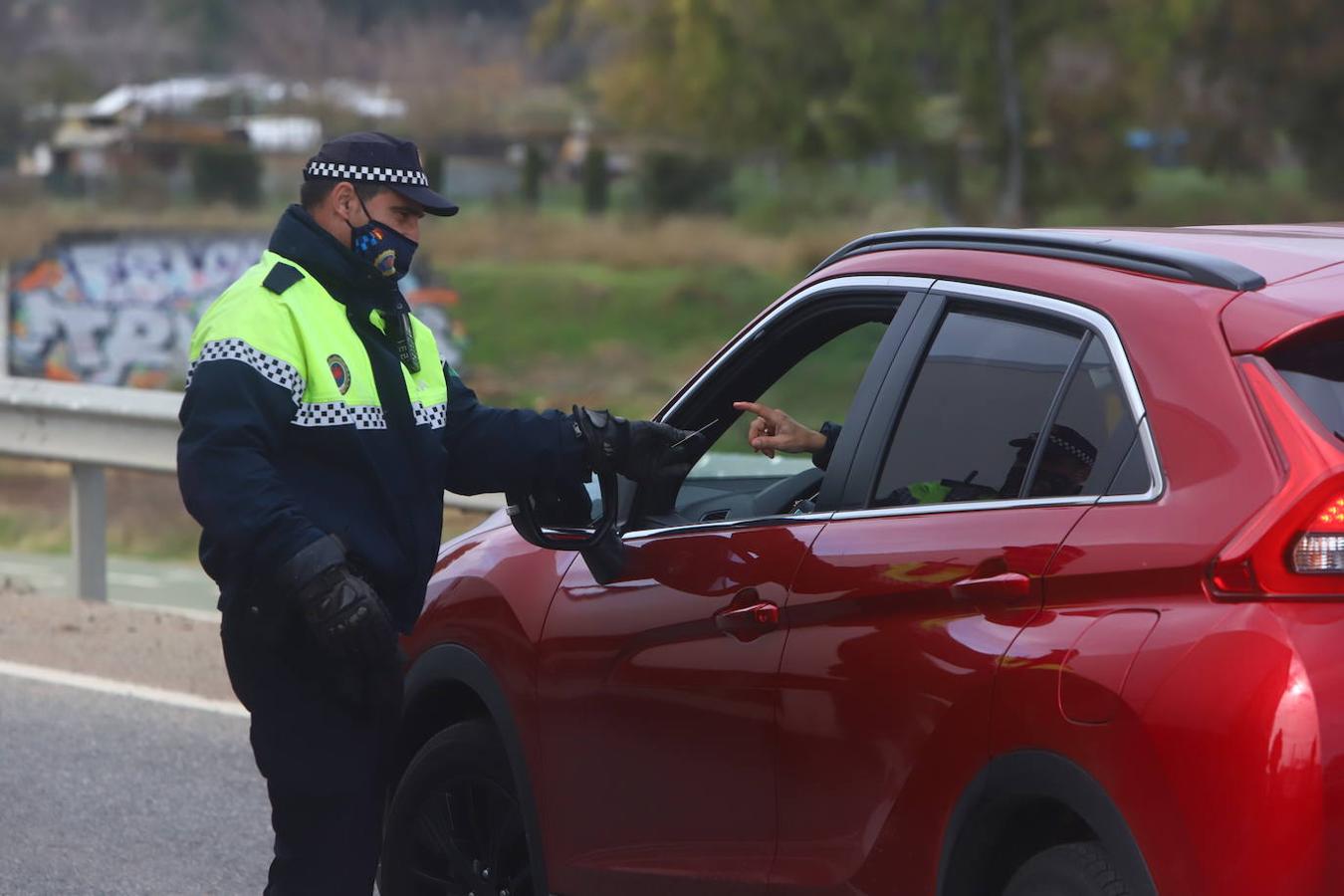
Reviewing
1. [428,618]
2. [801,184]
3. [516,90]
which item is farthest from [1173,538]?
[516,90]

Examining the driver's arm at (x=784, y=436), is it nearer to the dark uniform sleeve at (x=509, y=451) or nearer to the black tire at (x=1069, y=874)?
the dark uniform sleeve at (x=509, y=451)

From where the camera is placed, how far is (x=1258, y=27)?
43281mm

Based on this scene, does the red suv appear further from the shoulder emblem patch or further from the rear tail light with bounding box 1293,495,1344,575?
the shoulder emblem patch

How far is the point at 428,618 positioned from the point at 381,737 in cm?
55

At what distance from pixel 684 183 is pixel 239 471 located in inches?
2382

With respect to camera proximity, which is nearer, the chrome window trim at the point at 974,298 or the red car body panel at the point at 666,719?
the chrome window trim at the point at 974,298

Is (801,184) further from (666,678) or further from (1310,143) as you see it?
(666,678)

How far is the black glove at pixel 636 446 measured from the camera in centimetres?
459

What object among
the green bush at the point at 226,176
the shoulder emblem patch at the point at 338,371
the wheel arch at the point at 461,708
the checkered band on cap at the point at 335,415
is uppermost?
the shoulder emblem patch at the point at 338,371

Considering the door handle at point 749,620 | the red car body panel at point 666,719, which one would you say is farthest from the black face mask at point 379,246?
the door handle at point 749,620

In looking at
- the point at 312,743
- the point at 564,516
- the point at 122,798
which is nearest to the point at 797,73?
the point at 122,798

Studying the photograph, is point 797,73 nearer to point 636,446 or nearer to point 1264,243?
point 636,446

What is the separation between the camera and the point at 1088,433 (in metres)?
3.51

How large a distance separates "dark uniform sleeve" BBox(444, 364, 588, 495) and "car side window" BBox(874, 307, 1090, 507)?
106 cm
